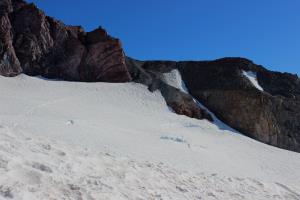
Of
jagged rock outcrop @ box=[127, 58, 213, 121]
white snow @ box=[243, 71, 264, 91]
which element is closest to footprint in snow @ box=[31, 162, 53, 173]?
jagged rock outcrop @ box=[127, 58, 213, 121]

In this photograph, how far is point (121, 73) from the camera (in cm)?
3875

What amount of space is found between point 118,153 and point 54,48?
24.7 metres

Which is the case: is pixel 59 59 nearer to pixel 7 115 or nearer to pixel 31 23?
pixel 31 23

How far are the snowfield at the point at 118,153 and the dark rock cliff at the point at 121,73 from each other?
269 cm

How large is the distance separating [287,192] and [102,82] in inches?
954

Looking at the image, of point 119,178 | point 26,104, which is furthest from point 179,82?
point 119,178

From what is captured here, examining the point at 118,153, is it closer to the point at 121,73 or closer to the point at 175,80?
the point at 121,73

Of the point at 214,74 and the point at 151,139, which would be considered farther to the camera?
the point at 214,74

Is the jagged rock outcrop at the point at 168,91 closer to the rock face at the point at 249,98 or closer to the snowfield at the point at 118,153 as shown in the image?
the snowfield at the point at 118,153

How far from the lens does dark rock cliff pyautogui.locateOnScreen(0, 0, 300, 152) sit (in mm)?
34094

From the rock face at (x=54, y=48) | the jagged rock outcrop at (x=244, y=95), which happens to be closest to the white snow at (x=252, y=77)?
the jagged rock outcrop at (x=244, y=95)

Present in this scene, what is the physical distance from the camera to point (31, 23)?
37375 millimetres

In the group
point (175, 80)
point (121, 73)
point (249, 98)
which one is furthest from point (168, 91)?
point (249, 98)

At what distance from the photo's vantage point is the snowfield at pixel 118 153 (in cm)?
1055
